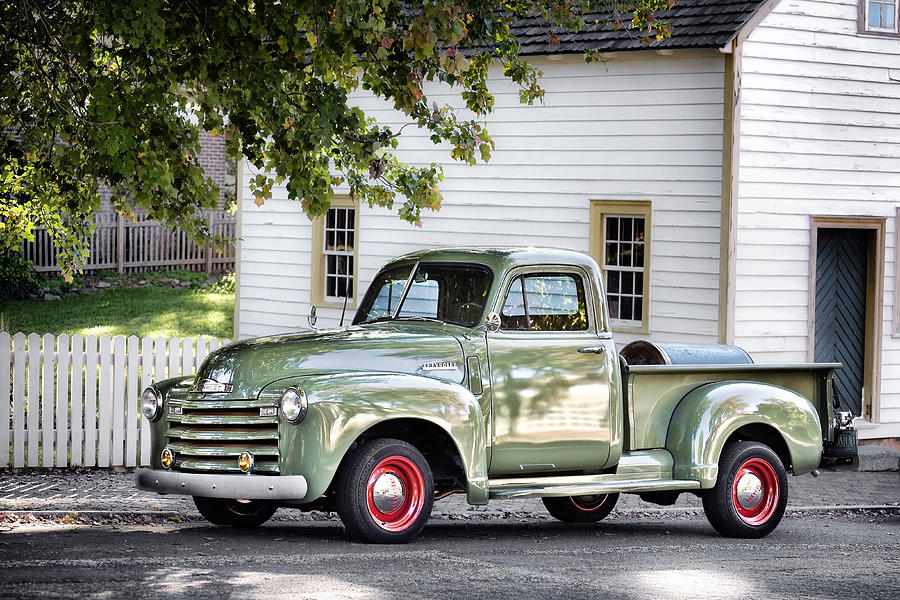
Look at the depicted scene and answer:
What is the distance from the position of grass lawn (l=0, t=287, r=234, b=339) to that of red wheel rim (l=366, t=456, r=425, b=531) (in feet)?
46.7

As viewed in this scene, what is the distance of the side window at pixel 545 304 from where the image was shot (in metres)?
9.52

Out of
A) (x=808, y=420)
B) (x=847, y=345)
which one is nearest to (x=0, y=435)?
(x=808, y=420)

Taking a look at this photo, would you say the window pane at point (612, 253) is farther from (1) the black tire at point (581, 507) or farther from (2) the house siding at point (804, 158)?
(1) the black tire at point (581, 507)

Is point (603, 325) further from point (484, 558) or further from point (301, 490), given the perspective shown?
point (301, 490)

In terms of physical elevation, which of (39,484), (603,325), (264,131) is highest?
(264,131)

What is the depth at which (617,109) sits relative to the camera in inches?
636

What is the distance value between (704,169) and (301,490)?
338 inches

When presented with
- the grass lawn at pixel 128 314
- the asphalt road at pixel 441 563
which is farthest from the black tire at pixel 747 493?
the grass lawn at pixel 128 314

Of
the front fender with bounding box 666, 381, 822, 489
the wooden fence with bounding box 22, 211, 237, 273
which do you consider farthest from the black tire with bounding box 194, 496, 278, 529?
the wooden fence with bounding box 22, 211, 237, 273

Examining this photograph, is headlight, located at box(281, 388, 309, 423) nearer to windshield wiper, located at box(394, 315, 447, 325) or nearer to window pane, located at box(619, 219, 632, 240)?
windshield wiper, located at box(394, 315, 447, 325)

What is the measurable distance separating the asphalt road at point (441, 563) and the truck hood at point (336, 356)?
3.61 feet

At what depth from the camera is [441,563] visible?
812 cm

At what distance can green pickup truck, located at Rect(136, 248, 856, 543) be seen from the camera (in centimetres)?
840

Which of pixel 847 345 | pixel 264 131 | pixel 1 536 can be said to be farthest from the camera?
pixel 847 345
